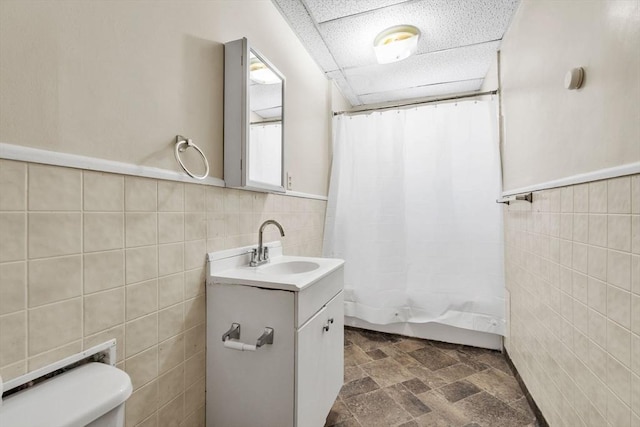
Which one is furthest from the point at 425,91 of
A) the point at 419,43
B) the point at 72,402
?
the point at 72,402

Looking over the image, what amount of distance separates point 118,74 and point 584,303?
1.79 m

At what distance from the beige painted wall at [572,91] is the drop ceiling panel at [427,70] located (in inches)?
14.0

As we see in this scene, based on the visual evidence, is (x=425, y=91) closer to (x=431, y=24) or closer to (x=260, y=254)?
(x=431, y=24)

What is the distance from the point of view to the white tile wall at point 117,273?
2.10 ft

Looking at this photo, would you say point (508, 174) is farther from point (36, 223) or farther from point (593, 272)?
point (36, 223)

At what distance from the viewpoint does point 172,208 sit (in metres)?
1.02

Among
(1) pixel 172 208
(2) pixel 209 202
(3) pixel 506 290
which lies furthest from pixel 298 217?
(3) pixel 506 290

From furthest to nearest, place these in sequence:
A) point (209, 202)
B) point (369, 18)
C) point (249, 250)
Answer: point (369, 18) → point (249, 250) → point (209, 202)

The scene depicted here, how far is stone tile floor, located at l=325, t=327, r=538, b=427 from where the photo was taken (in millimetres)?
1479

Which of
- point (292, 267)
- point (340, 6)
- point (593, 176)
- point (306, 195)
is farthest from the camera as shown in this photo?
point (306, 195)

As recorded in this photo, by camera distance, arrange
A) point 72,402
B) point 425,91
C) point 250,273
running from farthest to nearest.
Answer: point 425,91
point 250,273
point 72,402

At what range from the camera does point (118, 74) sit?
2.75 feet

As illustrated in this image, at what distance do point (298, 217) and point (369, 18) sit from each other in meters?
1.39

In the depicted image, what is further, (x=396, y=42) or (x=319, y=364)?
(x=396, y=42)
